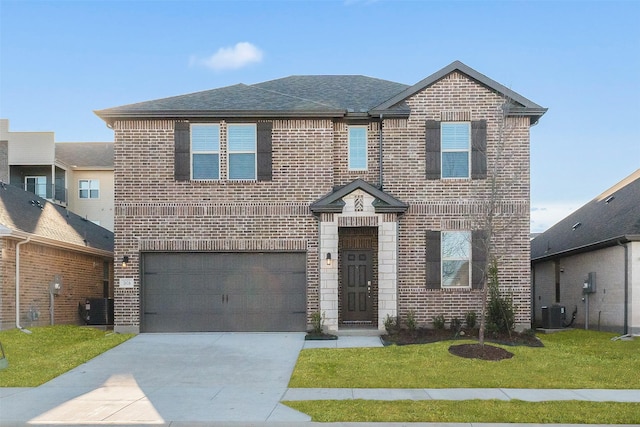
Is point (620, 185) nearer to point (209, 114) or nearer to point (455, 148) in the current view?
point (455, 148)

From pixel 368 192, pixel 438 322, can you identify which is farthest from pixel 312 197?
pixel 438 322

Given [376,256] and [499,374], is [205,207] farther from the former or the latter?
[499,374]

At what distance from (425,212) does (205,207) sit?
5974 millimetres

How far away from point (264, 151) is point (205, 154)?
1.62 metres

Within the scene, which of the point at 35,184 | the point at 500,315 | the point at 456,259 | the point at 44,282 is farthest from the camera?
the point at 35,184

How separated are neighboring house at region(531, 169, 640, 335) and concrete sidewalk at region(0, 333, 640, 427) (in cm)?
750

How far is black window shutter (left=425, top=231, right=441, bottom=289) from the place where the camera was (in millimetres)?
15930

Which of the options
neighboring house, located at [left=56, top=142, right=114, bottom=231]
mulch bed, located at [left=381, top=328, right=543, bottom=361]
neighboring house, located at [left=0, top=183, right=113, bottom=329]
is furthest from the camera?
neighboring house, located at [left=56, top=142, right=114, bottom=231]

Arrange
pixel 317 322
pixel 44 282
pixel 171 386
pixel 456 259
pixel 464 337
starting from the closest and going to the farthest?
pixel 171 386 < pixel 464 337 < pixel 317 322 < pixel 456 259 < pixel 44 282

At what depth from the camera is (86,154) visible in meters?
38.5

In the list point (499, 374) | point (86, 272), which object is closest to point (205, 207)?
point (86, 272)

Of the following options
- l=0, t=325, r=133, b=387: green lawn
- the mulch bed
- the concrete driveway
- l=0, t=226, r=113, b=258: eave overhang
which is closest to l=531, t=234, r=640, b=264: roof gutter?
the mulch bed

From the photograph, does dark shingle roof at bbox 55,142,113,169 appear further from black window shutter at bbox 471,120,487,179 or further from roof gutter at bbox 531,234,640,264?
black window shutter at bbox 471,120,487,179

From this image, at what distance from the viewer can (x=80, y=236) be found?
2108cm
